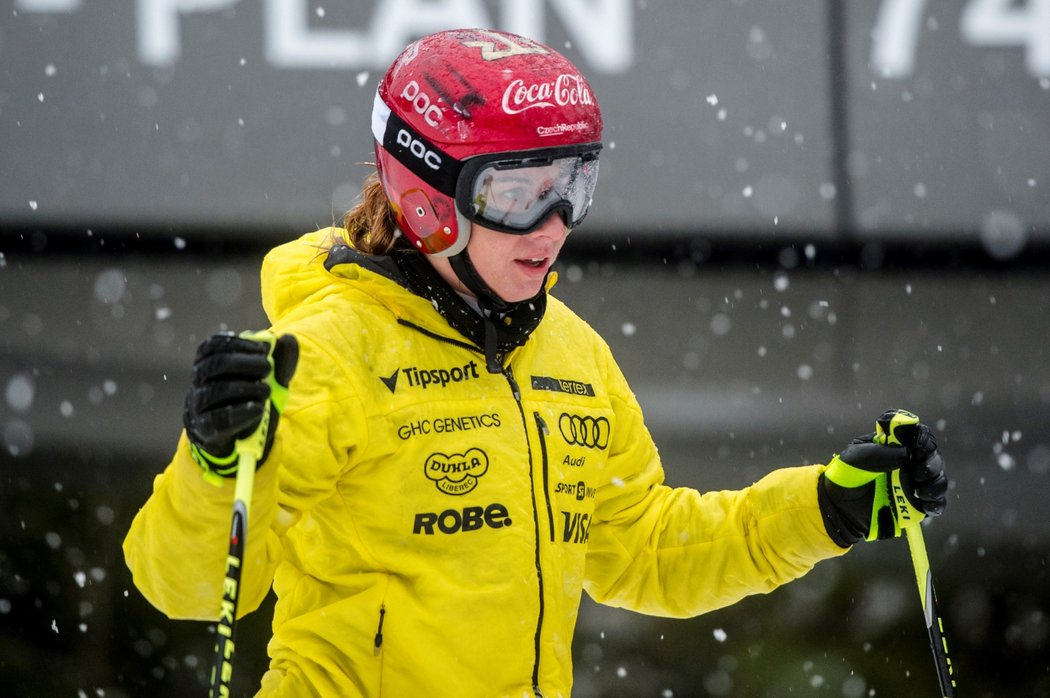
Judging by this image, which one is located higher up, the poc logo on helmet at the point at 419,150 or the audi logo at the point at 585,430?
the poc logo on helmet at the point at 419,150

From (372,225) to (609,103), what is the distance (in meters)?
2.34

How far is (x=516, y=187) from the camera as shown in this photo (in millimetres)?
2295

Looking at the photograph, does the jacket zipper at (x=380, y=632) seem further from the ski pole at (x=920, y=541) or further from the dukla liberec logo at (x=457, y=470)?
the ski pole at (x=920, y=541)

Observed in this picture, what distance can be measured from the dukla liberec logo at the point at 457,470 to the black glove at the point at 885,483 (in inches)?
27.6

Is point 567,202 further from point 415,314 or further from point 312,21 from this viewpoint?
point 312,21

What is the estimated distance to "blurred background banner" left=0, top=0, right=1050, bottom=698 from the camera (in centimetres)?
465

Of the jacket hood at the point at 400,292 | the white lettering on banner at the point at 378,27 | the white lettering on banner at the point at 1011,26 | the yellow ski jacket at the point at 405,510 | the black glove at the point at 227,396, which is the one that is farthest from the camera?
the white lettering on banner at the point at 1011,26

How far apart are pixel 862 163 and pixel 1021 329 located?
→ 2.96ft

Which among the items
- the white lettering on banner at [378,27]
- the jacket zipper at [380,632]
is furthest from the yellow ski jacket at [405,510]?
the white lettering on banner at [378,27]

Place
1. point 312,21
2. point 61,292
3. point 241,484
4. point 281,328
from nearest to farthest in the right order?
point 241,484
point 281,328
point 312,21
point 61,292

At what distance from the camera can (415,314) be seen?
7.72 ft

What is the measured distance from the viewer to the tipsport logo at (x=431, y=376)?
7.38 ft

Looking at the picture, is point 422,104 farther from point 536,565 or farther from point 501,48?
point 536,565

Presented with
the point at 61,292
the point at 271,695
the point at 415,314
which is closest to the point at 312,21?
the point at 61,292
